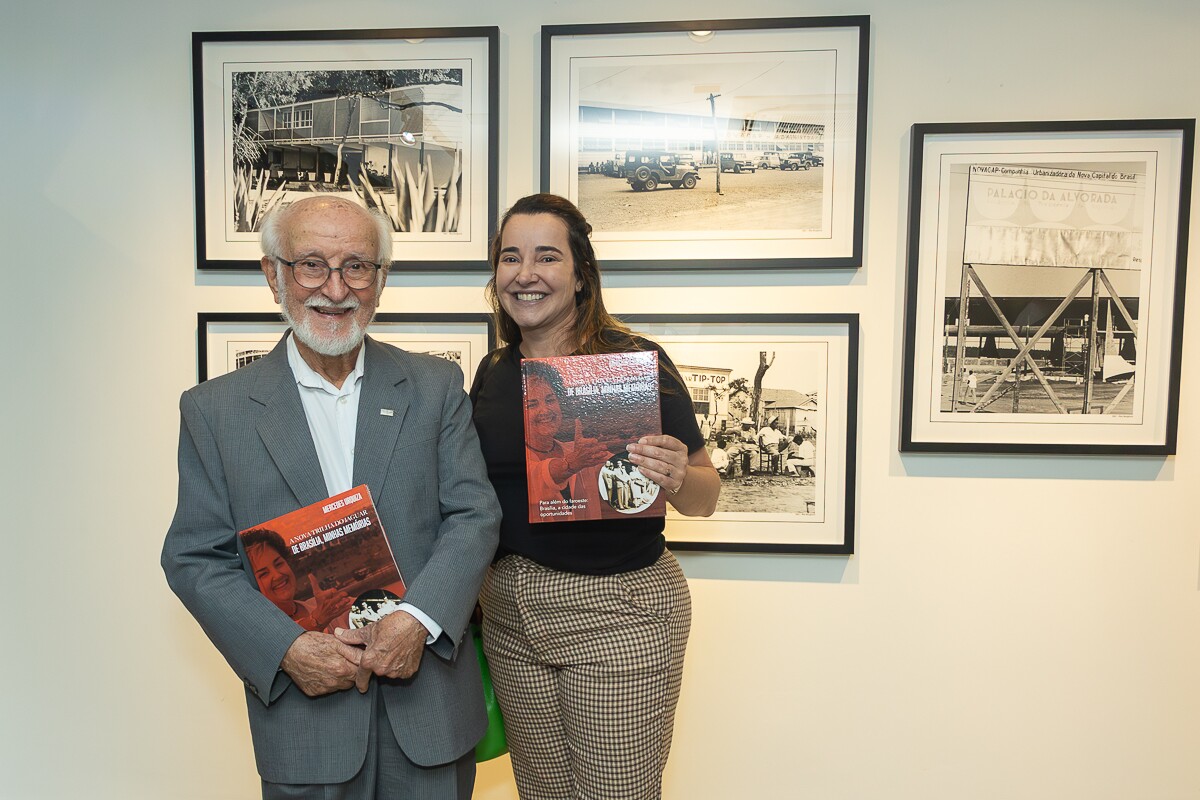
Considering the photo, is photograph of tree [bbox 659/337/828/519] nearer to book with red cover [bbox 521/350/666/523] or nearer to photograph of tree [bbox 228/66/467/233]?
book with red cover [bbox 521/350/666/523]

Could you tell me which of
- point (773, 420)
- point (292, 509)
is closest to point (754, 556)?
point (773, 420)

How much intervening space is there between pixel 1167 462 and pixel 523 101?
210cm

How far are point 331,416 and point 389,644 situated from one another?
1.51 feet

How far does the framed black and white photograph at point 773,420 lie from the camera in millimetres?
2090

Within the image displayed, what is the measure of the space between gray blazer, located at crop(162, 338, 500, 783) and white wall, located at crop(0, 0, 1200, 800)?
0.83 metres

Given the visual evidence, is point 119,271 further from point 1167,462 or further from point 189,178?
point 1167,462

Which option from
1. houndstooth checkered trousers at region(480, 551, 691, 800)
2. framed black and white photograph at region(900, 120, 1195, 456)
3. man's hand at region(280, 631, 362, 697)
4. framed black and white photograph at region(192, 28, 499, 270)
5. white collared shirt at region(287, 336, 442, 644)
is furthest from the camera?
framed black and white photograph at region(192, 28, 499, 270)

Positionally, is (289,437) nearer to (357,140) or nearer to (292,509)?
(292,509)

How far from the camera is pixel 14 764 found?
2312mm

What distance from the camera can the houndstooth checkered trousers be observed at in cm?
157

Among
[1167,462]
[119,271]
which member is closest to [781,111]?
[1167,462]

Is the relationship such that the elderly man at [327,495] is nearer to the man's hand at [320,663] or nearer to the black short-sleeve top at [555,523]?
the man's hand at [320,663]

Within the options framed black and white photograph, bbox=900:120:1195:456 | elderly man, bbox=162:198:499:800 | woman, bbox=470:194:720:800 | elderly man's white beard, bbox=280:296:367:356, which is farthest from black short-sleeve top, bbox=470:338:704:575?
framed black and white photograph, bbox=900:120:1195:456

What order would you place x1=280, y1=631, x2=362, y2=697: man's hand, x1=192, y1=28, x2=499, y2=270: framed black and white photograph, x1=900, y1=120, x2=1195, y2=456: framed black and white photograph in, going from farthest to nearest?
x1=192, y1=28, x2=499, y2=270: framed black and white photograph, x1=900, y1=120, x2=1195, y2=456: framed black and white photograph, x1=280, y1=631, x2=362, y2=697: man's hand
